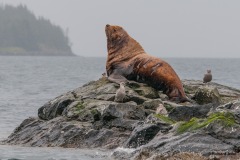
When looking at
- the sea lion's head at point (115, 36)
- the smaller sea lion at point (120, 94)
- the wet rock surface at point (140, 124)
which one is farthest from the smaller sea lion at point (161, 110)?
the sea lion's head at point (115, 36)

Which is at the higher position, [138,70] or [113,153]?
[138,70]

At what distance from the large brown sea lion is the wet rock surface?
32 cm

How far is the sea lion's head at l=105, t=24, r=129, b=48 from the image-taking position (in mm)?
18875

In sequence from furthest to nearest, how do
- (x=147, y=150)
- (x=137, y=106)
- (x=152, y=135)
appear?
1. (x=137, y=106)
2. (x=152, y=135)
3. (x=147, y=150)

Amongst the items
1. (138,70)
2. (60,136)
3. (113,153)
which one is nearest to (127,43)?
(138,70)

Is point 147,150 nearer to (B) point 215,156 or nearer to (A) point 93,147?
(B) point 215,156

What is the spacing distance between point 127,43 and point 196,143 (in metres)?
8.26

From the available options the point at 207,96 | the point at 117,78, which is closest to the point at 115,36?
the point at 117,78

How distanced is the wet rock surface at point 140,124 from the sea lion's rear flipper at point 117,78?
192 mm

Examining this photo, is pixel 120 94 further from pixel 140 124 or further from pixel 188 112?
pixel 140 124

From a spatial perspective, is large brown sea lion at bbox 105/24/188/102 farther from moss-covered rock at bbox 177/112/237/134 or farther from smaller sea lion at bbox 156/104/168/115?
moss-covered rock at bbox 177/112/237/134

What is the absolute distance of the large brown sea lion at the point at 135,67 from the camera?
16828 millimetres

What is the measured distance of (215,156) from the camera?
10352 mm

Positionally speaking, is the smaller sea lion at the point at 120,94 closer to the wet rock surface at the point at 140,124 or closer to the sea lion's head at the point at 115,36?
the wet rock surface at the point at 140,124
